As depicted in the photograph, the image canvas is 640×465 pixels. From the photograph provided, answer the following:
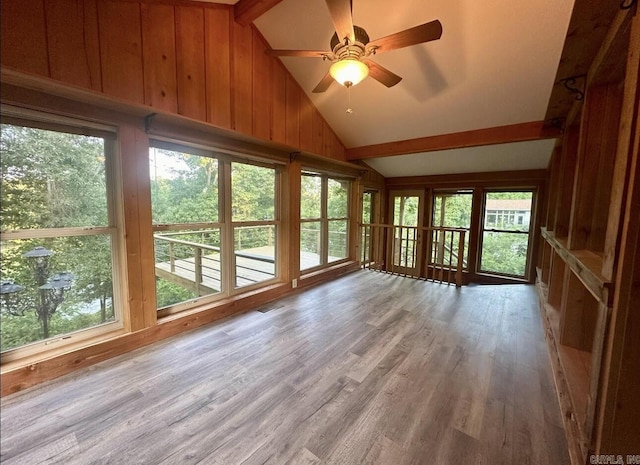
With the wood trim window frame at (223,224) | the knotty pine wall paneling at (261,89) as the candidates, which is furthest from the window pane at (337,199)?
the knotty pine wall paneling at (261,89)

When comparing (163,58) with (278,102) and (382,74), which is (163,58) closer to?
(278,102)

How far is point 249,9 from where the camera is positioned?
2.36 metres

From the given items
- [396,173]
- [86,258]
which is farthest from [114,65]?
[396,173]

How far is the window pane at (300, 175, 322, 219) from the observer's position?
3912 mm

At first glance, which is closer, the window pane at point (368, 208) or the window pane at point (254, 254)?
the window pane at point (254, 254)

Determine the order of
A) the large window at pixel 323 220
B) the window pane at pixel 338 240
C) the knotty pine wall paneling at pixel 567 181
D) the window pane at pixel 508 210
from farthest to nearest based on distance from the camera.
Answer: the window pane at pixel 508 210, the window pane at pixel 338 240, the large window at pixel 323 220, the knotty pine wall paneling at pixel 567 181

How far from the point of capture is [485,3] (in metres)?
1.97

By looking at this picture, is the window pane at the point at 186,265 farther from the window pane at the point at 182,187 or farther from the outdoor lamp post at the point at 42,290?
the outdoor lamp post at the point at 42,290

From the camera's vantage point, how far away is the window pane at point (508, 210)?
4918mm

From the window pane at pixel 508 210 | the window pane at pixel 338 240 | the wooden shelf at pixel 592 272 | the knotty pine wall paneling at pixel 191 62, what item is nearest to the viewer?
the wooden shelf at pixel 592 272

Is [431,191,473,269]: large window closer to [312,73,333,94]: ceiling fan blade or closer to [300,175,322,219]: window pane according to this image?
[300,175,322,219]: window pane

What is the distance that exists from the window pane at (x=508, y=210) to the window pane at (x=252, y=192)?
4.42 m

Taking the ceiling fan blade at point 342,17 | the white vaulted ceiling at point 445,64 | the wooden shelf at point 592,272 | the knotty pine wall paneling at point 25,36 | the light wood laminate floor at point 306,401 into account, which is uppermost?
the white vaulted ceiling at point 445,64

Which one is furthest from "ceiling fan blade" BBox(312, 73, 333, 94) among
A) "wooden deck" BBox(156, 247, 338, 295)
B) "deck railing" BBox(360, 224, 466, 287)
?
"deck railing" BBox(360, 224, 466, 287)
